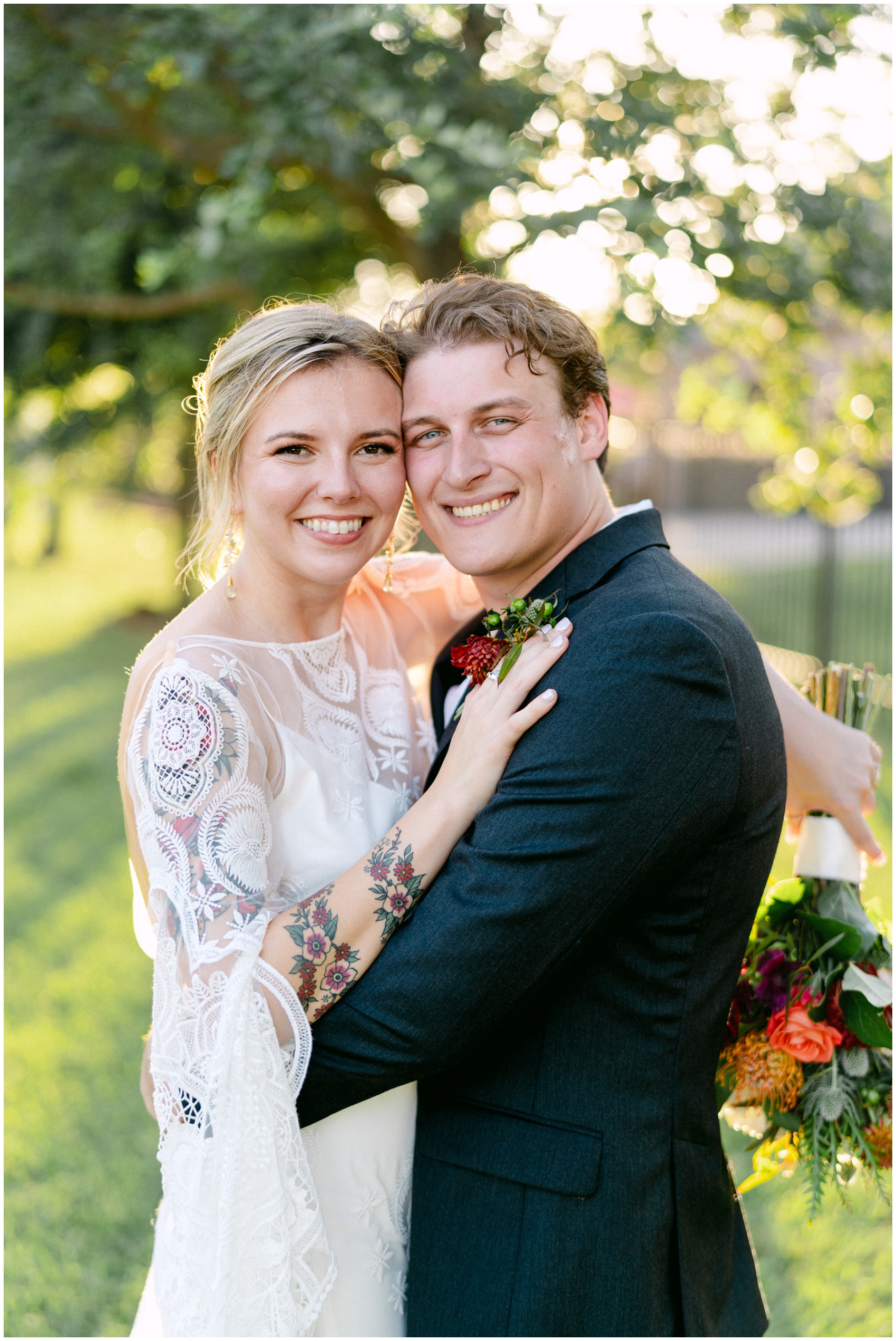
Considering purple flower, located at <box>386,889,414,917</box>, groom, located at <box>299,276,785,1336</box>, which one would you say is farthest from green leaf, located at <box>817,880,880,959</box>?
purple flower, located at <box>386,889,414,917</box>

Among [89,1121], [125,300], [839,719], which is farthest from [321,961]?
[125,300]

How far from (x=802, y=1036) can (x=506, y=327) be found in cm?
161

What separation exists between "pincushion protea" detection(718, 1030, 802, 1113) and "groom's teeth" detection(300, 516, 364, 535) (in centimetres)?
139

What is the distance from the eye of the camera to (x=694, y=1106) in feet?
6.61

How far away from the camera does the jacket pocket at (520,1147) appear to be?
1.89 metres

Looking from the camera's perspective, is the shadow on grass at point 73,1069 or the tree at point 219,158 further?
the tree at point 219,158

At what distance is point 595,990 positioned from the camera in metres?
1.91

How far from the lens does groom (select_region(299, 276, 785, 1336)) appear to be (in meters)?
1.78

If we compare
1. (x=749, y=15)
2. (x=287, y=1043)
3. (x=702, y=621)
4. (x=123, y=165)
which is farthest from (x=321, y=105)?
(x=287, y=1043)

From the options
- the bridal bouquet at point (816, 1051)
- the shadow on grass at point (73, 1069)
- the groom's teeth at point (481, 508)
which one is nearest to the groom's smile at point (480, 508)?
the groom's teeth at point (481, 508)

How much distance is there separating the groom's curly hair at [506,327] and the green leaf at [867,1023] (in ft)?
4.67

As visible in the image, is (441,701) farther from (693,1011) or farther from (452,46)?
(452,46)

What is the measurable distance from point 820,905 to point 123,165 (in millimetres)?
7368

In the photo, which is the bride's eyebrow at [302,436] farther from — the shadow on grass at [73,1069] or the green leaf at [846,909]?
the shadow on grass at [73,1069]
